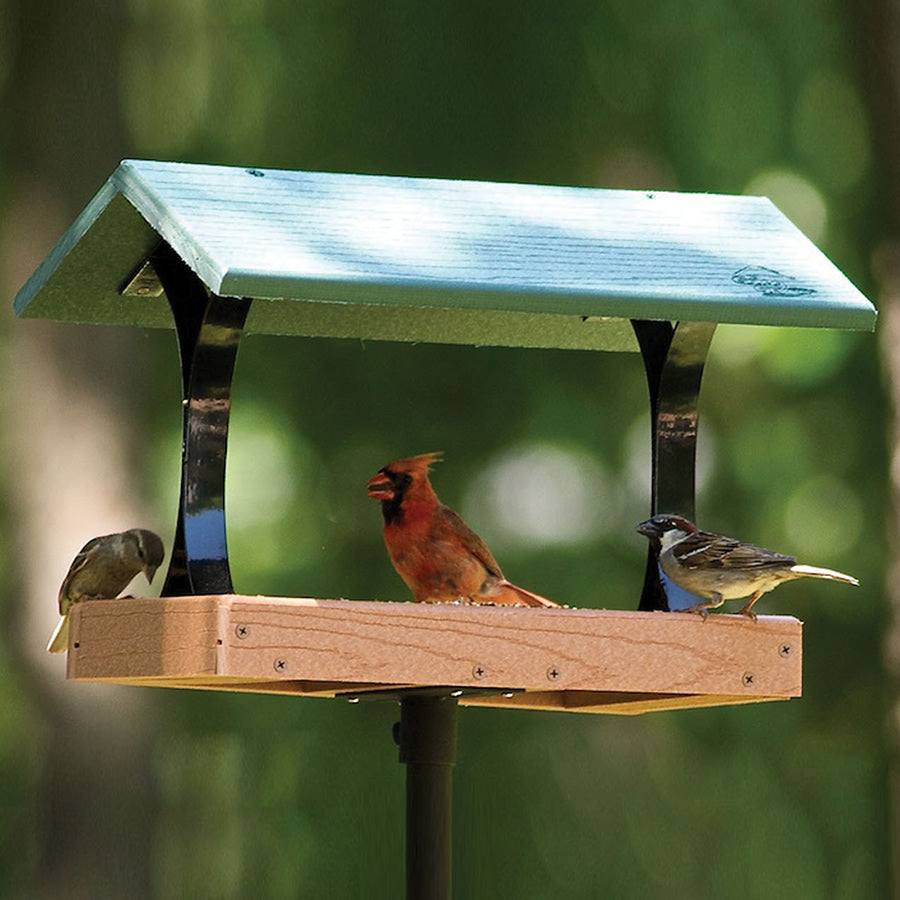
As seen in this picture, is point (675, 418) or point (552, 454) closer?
point (675, 418)

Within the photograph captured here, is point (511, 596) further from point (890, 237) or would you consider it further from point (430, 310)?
point (890, 237)

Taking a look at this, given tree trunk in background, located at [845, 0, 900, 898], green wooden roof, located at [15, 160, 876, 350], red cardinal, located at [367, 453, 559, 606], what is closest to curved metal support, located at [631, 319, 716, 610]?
green wooden roof, located at [15, 160, 876, 350]

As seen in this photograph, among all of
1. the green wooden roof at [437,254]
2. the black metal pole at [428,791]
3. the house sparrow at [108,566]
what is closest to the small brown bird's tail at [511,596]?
the black metal pole at [428,791]

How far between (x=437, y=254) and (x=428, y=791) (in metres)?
1.15

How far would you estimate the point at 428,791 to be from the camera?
432 cm

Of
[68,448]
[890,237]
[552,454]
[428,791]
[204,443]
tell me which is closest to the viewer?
[204,443]

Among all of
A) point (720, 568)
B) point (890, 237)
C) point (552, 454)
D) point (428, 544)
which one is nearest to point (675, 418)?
point (720, 568)

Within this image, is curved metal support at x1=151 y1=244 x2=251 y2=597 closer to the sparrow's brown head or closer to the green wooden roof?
the green wooden roof

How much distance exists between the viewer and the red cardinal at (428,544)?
469 centimetres

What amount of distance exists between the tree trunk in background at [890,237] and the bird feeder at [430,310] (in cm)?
470

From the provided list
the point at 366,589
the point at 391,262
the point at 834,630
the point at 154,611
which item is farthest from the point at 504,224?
the point at 834,630

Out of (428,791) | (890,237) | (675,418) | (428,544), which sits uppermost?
(890,237)

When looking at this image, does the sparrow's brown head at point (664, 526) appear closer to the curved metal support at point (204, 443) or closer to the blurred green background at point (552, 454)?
the curved metal support at point (204, 443)

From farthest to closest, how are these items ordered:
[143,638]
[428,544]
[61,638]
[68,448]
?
1. [68,448]
2. [428,544]
3. [61,638]
4. [143,638]
